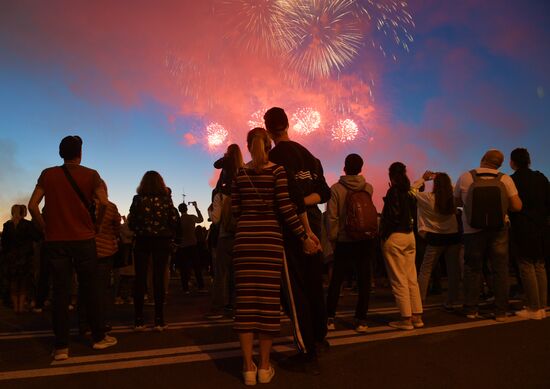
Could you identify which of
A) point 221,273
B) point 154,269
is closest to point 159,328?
point 154,269

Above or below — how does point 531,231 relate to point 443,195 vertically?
below

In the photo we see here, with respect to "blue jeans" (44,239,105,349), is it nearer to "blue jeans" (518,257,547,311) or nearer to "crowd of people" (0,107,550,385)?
"crowd of people" (0,107,550,385)

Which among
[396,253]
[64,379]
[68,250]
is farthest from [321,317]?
[68,250]

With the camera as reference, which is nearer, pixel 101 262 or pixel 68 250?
pixel 68 250

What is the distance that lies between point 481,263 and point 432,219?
3.64 feet

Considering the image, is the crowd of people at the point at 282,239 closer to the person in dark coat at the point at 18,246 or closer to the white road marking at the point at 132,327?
the person in dark coat at the point at 18,246

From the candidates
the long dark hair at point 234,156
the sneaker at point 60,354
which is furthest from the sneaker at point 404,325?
the sneaker at point 60,354

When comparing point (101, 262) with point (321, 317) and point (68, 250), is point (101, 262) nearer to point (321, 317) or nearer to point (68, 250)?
point (68, 250)

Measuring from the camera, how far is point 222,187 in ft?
19.6

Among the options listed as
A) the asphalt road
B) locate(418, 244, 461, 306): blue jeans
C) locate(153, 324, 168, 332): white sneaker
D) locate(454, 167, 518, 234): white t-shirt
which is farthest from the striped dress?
locate(418, 244, 461, 306): blue jeans

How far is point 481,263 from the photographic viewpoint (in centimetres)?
581

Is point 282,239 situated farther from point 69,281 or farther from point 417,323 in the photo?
point 417,323

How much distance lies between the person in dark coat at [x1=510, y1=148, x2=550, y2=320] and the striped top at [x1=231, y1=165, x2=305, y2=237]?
4.09m

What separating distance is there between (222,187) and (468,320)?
12.2ft
